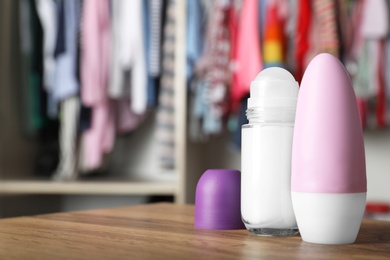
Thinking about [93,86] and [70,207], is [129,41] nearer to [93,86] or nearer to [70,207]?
[93,86]

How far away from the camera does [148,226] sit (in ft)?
2.85

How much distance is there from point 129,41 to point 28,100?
0.62 m

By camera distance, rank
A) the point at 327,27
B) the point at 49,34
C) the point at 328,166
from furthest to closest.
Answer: the point at 49,34 → the point at 327,27 → the point at 328,166

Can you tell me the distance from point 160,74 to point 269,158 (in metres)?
2.03

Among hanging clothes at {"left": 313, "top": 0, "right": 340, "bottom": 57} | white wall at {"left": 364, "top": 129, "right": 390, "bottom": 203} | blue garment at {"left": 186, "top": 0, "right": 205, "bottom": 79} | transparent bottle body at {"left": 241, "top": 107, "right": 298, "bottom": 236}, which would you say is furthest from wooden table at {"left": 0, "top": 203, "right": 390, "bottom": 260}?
white wall at {"left": 364, "top": 129, "right": 390, "bottom": 203}

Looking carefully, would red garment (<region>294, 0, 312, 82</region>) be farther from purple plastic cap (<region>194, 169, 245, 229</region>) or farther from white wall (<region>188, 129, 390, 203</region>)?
purple plastic cap (<region>194, 169, 245, 229</region>)

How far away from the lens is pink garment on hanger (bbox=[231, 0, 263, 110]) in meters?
2.53

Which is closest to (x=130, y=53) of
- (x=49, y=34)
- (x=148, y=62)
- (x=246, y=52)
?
(x=148, y=62)

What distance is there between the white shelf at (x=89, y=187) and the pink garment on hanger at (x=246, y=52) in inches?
20.6

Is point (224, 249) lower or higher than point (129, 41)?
lower

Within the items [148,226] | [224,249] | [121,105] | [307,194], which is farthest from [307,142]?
[121,105]

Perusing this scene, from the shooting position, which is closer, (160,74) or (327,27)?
(327,27)

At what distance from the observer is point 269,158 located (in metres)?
0.77

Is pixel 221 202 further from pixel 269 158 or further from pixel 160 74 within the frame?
pixel 160 74
